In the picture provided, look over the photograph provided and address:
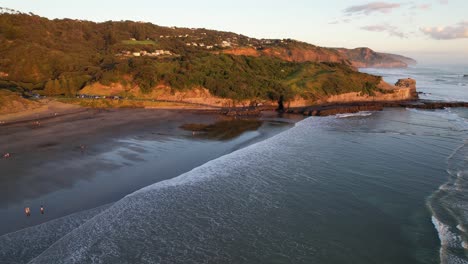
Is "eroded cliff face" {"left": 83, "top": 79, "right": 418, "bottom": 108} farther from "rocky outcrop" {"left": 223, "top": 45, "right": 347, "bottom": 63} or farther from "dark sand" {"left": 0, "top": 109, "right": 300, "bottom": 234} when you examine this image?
"rocky outcrop" {"left": 223, "top": 45, "right": 347, "bottom": 63}

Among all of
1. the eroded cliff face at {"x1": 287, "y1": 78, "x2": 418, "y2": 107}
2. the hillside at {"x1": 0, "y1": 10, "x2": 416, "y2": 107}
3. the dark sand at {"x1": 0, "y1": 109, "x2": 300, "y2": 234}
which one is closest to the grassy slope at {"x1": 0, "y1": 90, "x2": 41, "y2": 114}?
the dark sand at {"x1": 0, "y1": 109, "x2": 300, "y2": 234}

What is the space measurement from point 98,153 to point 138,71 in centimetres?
3477

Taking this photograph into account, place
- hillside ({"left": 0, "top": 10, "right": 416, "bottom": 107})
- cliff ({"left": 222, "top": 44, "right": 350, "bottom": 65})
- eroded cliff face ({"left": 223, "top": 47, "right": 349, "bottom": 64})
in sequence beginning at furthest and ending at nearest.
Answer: cliff ({"left": 222, "top": 44, "right": 350, "bottom": 65}), eroded cliff face ({"left": 223, "top": 47, "right": 349, "bottom": 64}), hillside ({"left": 0, "top": 10, "right": 416, "bottom": 107})

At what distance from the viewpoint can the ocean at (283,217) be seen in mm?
16109

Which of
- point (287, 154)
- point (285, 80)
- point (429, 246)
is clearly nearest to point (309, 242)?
point (429, 246)

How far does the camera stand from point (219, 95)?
62438 mm

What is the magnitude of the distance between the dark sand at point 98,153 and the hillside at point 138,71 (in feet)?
39.2

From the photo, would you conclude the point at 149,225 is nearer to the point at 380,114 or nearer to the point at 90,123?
the point at 90,123

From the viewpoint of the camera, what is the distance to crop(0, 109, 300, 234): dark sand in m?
21.2

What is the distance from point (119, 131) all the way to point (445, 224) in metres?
33.2

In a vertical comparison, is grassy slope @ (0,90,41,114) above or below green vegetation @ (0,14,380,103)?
below

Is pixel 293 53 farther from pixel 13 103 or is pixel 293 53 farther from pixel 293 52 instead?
pixel 13 103

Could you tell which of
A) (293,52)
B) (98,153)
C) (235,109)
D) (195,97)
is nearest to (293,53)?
(293,52)

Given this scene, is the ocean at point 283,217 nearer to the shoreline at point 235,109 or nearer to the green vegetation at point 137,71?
the shoreline at point 235,109
